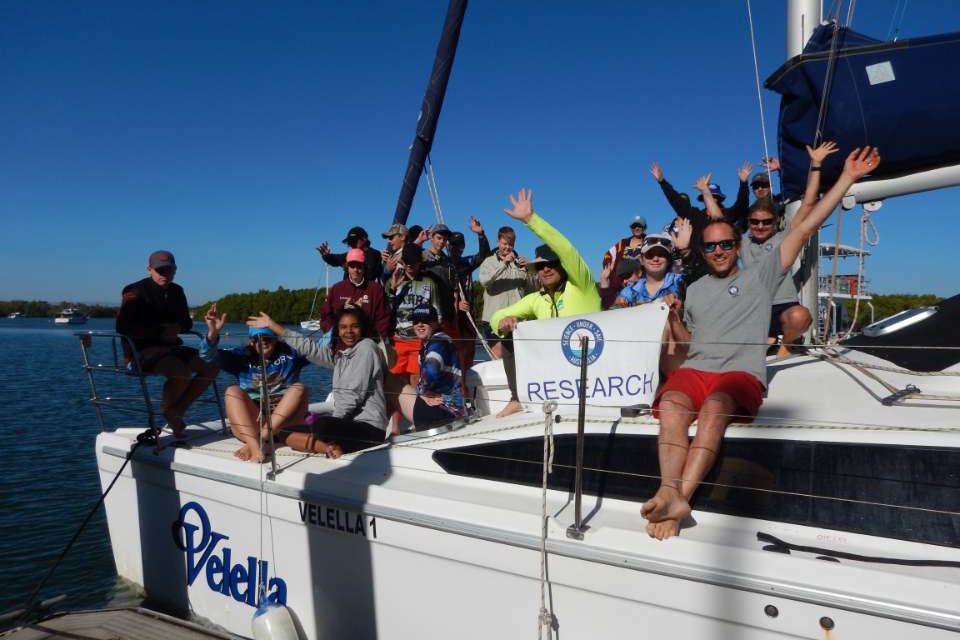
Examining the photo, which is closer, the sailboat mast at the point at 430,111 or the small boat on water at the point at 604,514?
the small boat on water at the point at 604,514

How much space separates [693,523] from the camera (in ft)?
8.91

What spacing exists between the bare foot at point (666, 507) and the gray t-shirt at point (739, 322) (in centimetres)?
66

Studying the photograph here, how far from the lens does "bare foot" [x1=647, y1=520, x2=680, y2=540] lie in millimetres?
2592

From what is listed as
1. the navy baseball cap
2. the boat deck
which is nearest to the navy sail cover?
the navy baseball cap

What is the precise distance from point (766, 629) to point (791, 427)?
0.90 meters

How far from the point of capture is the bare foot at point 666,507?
263 centimetres

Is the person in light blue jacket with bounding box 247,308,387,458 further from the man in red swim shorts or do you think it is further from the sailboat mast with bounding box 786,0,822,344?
the sailboat mast with bounding box 786,0,822,344

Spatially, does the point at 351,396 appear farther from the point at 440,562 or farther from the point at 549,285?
the point at 549,285

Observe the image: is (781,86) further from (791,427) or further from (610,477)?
(610,477)

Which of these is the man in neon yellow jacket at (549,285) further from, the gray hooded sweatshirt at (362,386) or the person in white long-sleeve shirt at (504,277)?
the person in white long-sleeve shirt at (504,277)

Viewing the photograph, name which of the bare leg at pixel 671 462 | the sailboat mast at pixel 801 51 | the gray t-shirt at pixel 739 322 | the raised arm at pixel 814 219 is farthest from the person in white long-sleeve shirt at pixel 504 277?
the bare leg at pixel 671 462

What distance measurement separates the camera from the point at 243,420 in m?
4.06

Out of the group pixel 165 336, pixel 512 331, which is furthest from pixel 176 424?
pixel 512 331

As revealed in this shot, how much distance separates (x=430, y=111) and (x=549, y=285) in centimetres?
350
